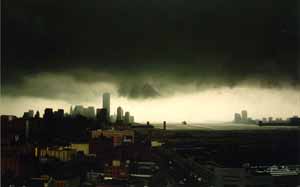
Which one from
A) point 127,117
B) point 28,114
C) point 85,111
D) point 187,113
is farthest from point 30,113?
point 187,113

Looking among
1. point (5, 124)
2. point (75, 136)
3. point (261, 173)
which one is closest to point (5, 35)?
point (5, 124)

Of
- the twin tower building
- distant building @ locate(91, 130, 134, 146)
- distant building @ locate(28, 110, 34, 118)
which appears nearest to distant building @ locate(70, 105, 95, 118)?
the twin tower building

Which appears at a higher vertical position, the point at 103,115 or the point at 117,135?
the point at 103,115

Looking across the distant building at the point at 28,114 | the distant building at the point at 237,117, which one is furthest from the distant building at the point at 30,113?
the distant building at the point at 237,117

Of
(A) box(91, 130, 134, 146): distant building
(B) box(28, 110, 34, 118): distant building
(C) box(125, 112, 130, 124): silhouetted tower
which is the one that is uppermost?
(B) box(28, 110, 34, 118): distant building

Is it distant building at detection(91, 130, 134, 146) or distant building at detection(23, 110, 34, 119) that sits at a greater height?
distant building at detection(23, 110, 34, 119)

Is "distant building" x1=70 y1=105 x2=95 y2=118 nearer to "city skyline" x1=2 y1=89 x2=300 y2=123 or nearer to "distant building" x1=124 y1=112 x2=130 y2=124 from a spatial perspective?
"city skyline" x1=2 y1=89 x2=300 y2=123

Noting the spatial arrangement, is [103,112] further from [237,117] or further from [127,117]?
[237,117]

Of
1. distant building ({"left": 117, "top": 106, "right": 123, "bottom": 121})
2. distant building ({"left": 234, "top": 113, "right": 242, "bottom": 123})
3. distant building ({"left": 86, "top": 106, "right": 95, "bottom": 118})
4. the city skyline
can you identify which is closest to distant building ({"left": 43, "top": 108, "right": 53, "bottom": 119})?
the city skyline

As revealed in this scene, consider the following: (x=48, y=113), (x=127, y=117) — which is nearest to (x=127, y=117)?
(x=127, y=117)

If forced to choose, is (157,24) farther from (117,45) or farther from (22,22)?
(22,22)

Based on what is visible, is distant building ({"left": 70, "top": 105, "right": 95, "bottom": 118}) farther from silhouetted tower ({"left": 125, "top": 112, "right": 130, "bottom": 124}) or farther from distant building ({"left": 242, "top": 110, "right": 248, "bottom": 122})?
distant building ({"left": 242, "top": 110, "right": 248, "bottom": 122})
